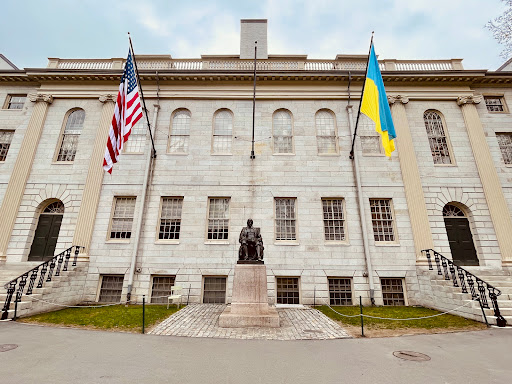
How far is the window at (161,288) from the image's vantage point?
478 inches

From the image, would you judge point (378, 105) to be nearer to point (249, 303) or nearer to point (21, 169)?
point (249, 303)

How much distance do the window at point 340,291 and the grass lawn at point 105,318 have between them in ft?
24.0

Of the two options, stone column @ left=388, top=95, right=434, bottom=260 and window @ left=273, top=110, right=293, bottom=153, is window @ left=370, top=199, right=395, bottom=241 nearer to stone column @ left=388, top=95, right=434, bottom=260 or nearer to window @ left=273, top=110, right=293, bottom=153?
stone column @ left=388, top=95, right=434, bottom=260

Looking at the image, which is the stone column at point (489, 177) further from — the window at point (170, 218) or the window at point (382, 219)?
the window at point (170, 218)

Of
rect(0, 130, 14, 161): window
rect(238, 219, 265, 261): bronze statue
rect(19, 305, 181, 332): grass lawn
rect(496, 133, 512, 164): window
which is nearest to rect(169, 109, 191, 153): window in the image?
rect(238, 219, 265, 261): bronze statue

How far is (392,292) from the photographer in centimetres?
1220

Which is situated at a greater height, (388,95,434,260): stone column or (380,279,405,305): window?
(388,95,434,260): stone column

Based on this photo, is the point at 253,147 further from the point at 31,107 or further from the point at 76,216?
the point at 31,107

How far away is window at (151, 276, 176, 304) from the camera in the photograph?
12.1 m

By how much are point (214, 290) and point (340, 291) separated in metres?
6.16

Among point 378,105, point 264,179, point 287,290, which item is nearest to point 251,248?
point 287,290

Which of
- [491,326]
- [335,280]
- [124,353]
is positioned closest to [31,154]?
[124,353]

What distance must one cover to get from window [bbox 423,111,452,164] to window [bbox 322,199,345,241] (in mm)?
6259

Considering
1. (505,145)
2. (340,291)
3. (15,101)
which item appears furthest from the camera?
(15,101)
